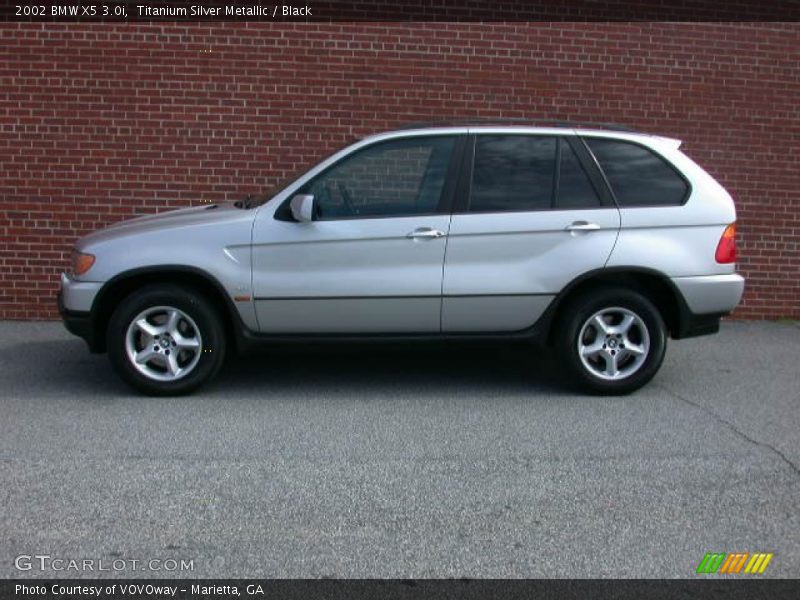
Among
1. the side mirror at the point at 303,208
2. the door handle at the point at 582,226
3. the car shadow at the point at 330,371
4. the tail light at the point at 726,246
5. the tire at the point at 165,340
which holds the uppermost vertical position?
the side mirror at the point at 303,208

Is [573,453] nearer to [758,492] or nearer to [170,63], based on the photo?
[758,492]

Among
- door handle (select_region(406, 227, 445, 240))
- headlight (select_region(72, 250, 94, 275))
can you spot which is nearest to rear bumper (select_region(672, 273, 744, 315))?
door handle (select_region(406, 227, 445, 240))

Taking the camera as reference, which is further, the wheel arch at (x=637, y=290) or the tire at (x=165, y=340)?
the wheel arch at (x=637, y=290)

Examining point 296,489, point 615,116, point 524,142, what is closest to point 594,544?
point 296,489

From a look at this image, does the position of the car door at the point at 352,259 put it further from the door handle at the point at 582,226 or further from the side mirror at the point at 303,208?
the door handle at the point at 582,226

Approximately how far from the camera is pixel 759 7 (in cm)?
980

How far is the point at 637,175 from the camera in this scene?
6879 millimetres

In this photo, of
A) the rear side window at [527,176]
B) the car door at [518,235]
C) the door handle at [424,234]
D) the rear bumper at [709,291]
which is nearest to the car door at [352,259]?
the door handle at [424,234]

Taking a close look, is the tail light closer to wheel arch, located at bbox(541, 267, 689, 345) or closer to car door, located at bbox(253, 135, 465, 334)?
wheel arch, located at bbox(541, 267, 689, 345)

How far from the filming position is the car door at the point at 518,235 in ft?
21.8

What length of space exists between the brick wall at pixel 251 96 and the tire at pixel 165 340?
9.49ft

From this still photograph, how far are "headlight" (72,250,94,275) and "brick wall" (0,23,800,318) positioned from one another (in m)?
2.64

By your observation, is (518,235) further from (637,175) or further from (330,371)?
(330,371)

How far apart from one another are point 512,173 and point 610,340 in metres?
1.30
